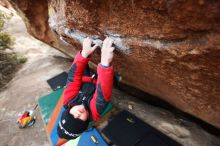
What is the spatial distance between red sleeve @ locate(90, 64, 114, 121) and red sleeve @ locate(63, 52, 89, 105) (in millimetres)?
333

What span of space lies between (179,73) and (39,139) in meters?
2.78

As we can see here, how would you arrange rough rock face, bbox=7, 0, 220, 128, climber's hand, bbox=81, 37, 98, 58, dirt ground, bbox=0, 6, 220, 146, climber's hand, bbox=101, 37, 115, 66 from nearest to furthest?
rough rock face, bbox=7, 0, 220, 128 < climber's hand, bbox=101, 37, 115, 66 < climber's hand, bbox=81, 37, 98, 58 < dirt ground, bbox=0, 6, 220, 146

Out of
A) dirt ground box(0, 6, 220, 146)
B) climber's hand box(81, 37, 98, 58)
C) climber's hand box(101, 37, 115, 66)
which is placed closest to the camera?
climber's hand box(101, 37, 115, 66)

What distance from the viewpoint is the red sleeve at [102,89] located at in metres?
2.50

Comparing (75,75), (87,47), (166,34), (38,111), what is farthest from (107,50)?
(38,111)

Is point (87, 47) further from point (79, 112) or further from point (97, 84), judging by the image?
point (79, 112)

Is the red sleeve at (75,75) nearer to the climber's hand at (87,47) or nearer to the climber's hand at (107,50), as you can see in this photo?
the climber's hand at (87,47)

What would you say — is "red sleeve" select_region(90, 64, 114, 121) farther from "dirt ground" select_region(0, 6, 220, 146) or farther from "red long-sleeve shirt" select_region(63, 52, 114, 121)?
"dirt ground" select_region(0, 6, 220, 146)

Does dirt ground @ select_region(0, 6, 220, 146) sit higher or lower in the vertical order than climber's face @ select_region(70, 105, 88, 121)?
lower

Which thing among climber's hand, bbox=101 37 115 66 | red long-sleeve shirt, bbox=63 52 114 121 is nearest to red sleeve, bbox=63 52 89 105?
red long-sleeve shirt, bbox=63 52 114 121

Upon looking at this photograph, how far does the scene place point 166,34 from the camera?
1.82 m

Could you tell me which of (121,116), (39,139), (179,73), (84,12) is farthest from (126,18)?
(39,139)

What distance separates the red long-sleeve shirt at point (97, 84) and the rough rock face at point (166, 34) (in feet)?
0.96

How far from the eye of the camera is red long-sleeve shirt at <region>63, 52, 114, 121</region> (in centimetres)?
251
